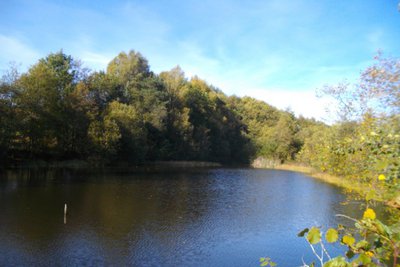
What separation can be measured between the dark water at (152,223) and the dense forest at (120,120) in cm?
1225

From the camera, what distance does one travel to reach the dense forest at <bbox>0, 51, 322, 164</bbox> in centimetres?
4350

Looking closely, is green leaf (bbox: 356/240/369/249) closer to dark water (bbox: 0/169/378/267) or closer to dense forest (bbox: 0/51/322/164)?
dark water (bbox: 0/169/378/267)

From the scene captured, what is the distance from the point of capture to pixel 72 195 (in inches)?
1045

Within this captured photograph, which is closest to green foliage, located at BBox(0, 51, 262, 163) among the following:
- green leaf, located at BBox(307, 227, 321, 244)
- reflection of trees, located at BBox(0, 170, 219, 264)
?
reflection of trees, located at BBox(0, 170, 219, 264)

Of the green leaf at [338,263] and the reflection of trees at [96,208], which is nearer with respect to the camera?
the green leaf at [338,263]

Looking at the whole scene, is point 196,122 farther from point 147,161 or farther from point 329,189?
point 329,189

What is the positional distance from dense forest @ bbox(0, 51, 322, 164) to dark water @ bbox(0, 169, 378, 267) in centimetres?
1225

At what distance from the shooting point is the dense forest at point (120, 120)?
43497 millimetres

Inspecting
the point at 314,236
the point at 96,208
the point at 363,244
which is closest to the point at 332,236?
the point at 314,236

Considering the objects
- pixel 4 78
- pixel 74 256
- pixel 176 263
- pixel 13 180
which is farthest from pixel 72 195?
pixel 4 78

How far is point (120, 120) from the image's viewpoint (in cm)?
5075

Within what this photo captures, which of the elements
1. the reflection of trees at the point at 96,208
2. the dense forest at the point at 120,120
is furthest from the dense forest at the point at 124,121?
the reflection of trees at the point at 96,208

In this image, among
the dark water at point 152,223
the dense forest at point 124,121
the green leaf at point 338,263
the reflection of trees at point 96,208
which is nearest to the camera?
the green leaf at point 338,263

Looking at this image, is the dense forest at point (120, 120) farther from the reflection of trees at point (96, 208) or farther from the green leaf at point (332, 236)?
the green leaf at point (332, 236)
